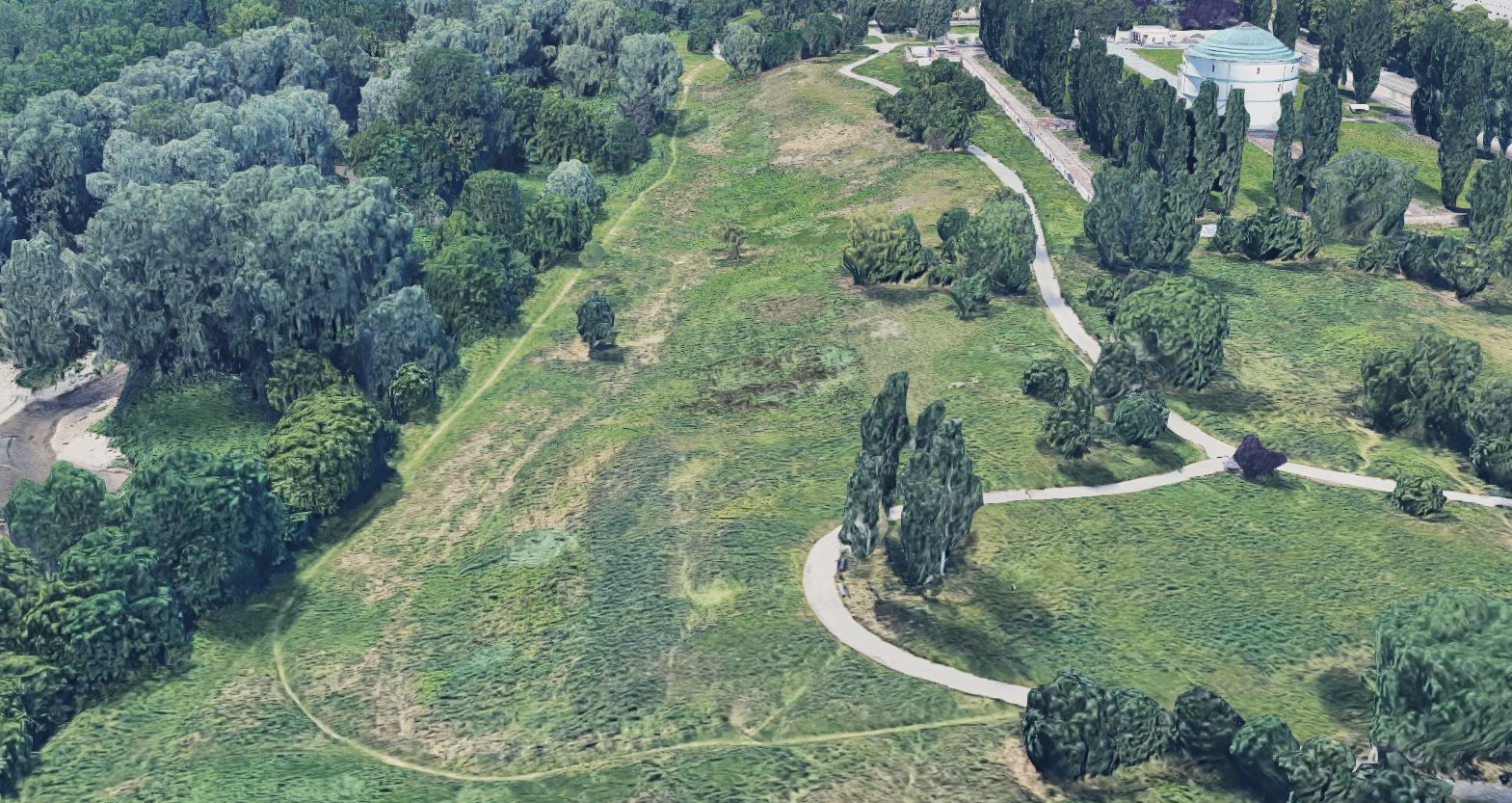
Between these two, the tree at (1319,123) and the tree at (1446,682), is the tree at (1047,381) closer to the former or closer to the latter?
the tree at (1446,682)

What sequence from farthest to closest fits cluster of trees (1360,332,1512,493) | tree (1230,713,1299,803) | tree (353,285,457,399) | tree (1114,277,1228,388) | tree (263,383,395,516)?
tree (353,285,457,399), tree (1114,277,1228,388), tree (263,383,395,516), cluster of trees (1360,332,1512,493), tree (1230,713,1299,803)

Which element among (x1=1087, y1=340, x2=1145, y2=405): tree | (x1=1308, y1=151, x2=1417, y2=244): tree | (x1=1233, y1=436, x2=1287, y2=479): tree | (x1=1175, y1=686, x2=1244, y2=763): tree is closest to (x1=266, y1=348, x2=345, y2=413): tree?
(x1=1087, y1=340, x2=1145, y2=405): tree

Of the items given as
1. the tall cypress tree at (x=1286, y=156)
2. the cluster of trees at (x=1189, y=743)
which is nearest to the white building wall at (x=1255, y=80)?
the tall cypress tree at (x=1286, y=156)

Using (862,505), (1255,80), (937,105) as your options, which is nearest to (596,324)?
(862,505)

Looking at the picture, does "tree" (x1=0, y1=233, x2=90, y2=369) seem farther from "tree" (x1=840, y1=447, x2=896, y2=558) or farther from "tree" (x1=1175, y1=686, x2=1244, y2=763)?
"tree" (x1=1175, y1=686, x2=1244, y2=763)

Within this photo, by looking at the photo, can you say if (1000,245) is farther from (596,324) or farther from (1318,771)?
(1318,771)

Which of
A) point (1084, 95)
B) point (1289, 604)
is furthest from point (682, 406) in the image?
point (1084, 95)
